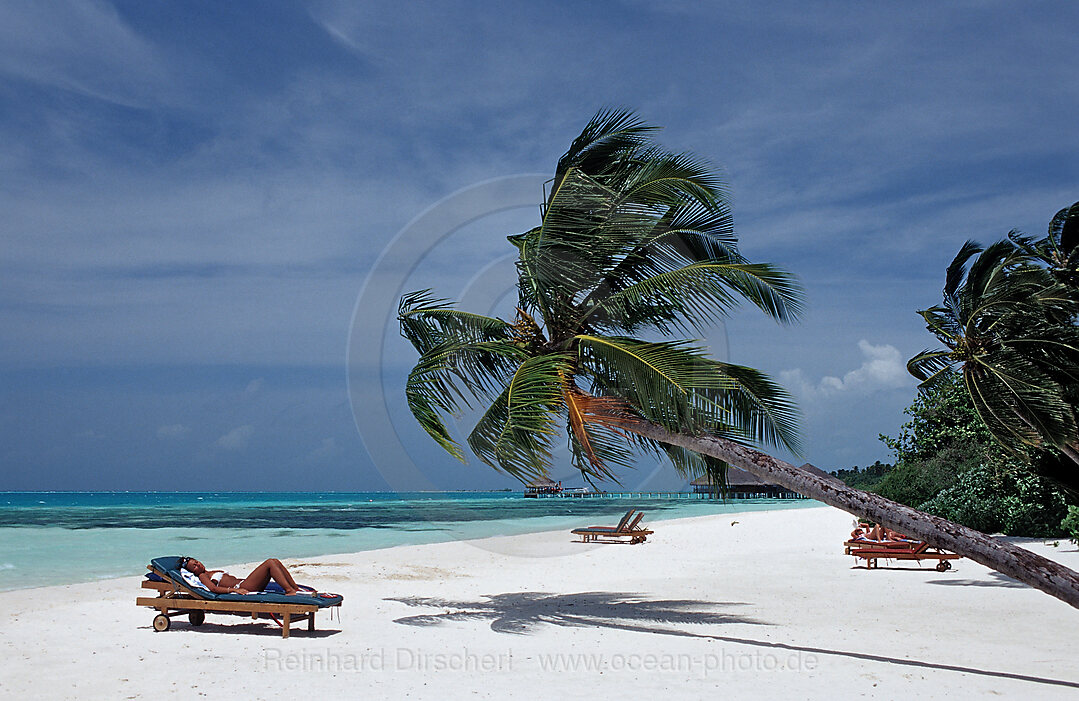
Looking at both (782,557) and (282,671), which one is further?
(782,557)

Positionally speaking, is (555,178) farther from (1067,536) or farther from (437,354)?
(1067,536)

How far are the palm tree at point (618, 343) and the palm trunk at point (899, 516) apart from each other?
2 cm

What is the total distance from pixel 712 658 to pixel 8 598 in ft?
38.9

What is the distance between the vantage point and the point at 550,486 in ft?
31.7

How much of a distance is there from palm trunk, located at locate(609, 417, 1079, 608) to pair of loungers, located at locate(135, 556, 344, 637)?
412cm

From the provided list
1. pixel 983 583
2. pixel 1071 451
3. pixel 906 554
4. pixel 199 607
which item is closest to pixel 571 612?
pixel 199 607

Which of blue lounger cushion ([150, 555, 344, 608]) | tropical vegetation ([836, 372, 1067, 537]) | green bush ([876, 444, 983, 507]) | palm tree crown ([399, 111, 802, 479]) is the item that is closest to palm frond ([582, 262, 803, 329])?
palm tree crown ([399, 111, 802, 479])

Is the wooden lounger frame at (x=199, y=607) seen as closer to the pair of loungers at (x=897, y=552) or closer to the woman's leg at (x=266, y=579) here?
the woman's leg at (x=266, y=579)

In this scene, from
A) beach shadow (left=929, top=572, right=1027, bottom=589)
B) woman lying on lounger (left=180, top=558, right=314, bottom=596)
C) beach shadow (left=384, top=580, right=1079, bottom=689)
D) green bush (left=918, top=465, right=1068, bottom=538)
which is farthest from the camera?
green bush (left=918, top=465, right=1068, bottom=538)

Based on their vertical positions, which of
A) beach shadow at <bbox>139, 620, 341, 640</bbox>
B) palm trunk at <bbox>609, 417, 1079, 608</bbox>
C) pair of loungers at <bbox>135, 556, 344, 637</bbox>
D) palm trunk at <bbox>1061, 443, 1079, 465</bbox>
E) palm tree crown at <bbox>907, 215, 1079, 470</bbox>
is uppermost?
palm tree crown at <bbox>907, 215, 1079, 470</bbox>

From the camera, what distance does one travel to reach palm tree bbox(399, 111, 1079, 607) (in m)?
8.73

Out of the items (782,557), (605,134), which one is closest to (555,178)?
(605,134)

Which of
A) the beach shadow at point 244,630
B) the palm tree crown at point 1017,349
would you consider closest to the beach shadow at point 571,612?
the beach shadow at point 244,630

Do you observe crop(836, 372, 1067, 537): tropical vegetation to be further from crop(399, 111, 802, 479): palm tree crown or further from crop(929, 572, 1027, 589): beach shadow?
crop(399, 111, 802, 479): palm tree crown
